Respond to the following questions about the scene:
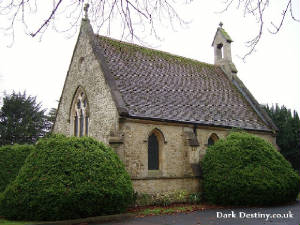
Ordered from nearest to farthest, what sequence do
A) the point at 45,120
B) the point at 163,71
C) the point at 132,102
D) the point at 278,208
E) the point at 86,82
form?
1. the point at 278,208
2. the point at 132,102
3. the point at 86,82
4. the point at 163,71
5. the point at 45,120

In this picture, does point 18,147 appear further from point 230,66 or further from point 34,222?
point 230,66

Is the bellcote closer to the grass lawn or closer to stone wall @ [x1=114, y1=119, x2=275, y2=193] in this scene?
stone wall @ [x1=114, y1=119, x2=275, y2=193]

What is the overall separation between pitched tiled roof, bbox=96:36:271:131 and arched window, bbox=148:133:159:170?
1.26m

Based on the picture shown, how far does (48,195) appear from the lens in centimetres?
1071

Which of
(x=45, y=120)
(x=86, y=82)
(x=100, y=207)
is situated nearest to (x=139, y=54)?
(x=86, y=82)

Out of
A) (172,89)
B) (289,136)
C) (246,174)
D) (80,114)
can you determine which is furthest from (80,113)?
(289,136)

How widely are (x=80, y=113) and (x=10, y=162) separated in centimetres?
564

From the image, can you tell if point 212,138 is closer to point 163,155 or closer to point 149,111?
point 163,155

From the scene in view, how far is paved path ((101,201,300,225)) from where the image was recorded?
427 inches

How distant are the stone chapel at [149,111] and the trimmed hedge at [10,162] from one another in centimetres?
407

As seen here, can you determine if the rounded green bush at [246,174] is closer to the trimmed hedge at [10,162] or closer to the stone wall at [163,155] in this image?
the stone wall at [163,155]

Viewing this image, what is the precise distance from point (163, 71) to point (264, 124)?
861 cm

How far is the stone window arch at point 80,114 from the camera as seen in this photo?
61.7 feet

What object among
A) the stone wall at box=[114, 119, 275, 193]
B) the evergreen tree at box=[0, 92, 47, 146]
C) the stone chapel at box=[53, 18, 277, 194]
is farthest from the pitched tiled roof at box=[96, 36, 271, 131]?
the evergreen tree at box=[0, 92, 47, 146]
